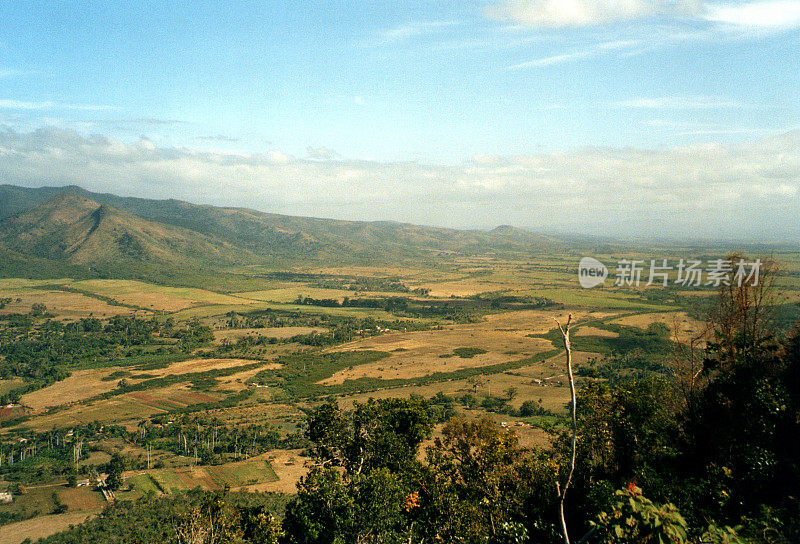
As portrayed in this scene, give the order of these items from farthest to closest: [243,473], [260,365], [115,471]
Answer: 1. [260,365]
2. [243,473]
3. [115,471]

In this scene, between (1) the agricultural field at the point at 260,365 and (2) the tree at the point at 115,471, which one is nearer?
(2) the tree at the point at 115,471

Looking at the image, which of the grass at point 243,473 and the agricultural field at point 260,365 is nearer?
the grass at point 243,473

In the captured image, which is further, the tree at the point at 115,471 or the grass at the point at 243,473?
the grass at the point at 243,473

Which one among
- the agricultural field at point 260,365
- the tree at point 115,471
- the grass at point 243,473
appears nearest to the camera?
the tree at point 115,471

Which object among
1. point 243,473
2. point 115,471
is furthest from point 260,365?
point 243,473

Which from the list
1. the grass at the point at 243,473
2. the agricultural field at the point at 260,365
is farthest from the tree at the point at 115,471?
the grass at the point at 243,473

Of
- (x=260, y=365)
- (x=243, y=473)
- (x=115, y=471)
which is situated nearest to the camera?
(x=115, y=471)

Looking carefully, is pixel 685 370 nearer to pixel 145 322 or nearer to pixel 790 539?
pixel 790 539

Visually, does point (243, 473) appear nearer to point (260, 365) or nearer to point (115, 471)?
point (115, 471)

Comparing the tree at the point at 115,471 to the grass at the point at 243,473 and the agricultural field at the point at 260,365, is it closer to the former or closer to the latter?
the agricultural field at the point at 260,365

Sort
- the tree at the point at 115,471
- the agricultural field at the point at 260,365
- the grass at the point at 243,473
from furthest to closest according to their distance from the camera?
the agricultural field at the point at 260,365 → the grass at the point at 243,473 → the tree at the point at 115,471

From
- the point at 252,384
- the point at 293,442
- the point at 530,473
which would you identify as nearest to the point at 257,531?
the point at 530,473
